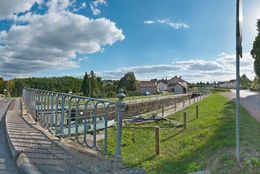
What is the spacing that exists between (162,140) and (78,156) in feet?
23.2

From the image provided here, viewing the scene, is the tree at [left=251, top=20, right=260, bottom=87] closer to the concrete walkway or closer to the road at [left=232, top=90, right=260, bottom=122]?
the road at [left=232, top=90, right=260, bottom=122]

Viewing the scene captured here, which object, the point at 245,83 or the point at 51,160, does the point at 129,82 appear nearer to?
the point at 245,83

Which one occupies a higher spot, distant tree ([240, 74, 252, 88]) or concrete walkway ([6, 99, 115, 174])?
distant tree ([240, 74, 252, 88])

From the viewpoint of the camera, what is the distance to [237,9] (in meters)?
4.54

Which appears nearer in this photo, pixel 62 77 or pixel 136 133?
pixel 136 133

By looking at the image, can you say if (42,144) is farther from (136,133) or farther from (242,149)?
(136,133)

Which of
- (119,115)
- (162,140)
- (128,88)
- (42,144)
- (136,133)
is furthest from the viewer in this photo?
(128,88)

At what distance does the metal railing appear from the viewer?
4.08 metres

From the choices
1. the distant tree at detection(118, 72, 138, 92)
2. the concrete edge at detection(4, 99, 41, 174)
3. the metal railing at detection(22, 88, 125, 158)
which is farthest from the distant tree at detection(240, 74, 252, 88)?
the concrete edge at detection(4, 99, 41, 174)

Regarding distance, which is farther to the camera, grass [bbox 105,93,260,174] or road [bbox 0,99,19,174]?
grass [bbox 105,93,260,174]

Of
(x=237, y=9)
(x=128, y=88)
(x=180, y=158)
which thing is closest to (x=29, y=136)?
(x=180, y=158)

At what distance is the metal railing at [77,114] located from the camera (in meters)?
4.08

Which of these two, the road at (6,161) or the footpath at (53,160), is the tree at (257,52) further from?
the road at (6,161)

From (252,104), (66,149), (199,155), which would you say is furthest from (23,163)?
(252,104)
